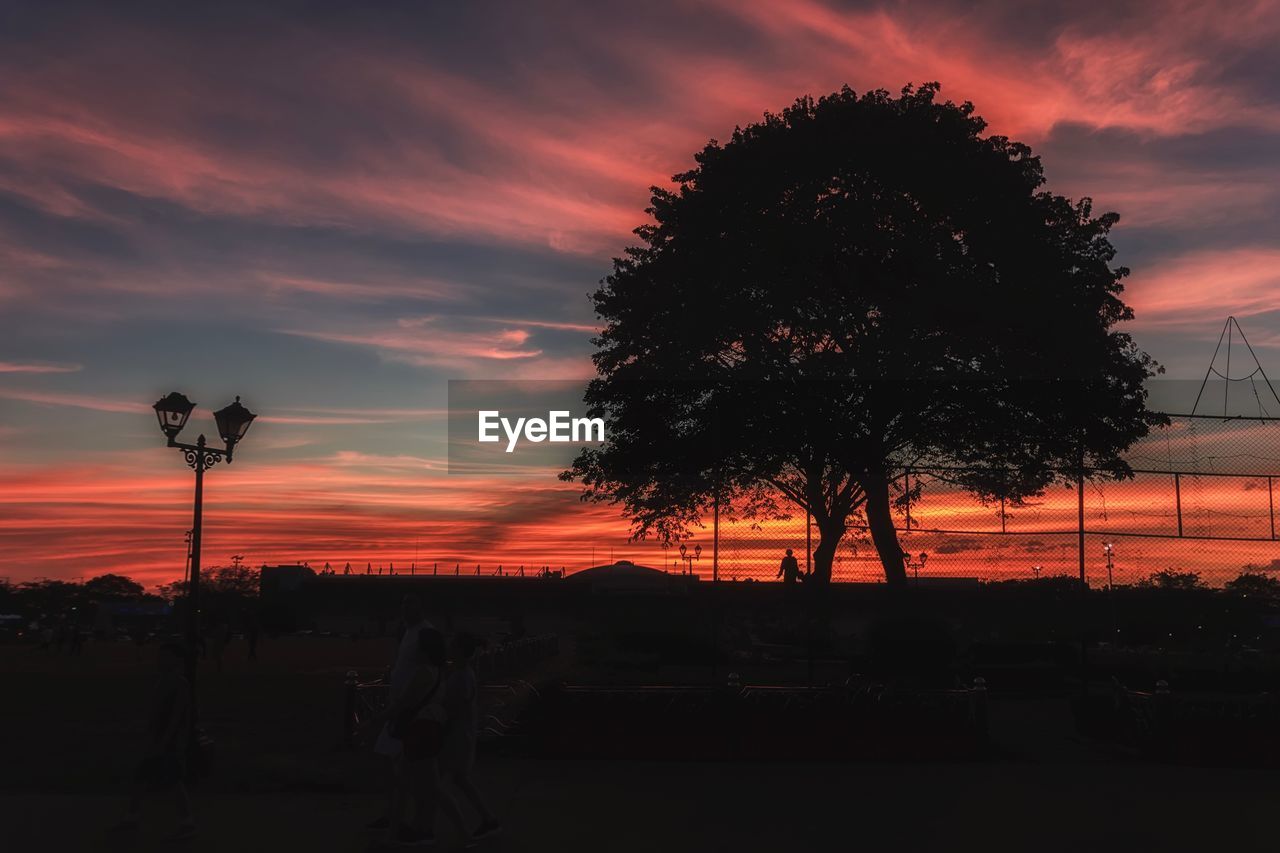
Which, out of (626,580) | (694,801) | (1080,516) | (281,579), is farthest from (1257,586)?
(281,579)

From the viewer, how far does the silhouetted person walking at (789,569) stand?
26.4 meters

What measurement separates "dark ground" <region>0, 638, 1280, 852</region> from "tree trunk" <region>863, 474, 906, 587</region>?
8452mm

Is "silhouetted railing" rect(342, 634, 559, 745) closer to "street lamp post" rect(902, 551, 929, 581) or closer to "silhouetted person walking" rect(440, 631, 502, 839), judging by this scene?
"silhouetted person walking" rect(440, 631, 502, 839)

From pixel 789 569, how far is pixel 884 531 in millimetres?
2421

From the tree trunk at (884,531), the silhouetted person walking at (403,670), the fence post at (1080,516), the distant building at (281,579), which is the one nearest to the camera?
the silhouetted person walking at (403,670)

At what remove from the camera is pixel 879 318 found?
27469mm

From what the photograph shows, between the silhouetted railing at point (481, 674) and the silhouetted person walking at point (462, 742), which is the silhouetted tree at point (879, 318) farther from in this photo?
the silhouetted person walking at point (462, 742)

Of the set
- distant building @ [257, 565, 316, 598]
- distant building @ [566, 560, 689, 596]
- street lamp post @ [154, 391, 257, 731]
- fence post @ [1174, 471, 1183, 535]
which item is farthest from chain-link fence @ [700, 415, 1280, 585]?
distant building @ [257, 565, 316, 598]

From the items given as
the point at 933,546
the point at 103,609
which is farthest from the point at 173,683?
the point at 103,609

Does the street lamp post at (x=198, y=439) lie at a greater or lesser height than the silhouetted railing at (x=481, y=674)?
greater

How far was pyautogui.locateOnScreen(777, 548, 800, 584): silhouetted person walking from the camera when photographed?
2641 centimetres

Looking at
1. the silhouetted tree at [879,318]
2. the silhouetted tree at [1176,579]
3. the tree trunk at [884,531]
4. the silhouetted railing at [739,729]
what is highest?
the silhouetted tree at [879,318]

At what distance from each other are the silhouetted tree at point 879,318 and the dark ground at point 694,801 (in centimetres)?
1074

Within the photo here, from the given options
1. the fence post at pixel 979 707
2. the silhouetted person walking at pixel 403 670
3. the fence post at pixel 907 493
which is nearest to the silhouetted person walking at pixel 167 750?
the silhouetted person walking at pixel 403 670
